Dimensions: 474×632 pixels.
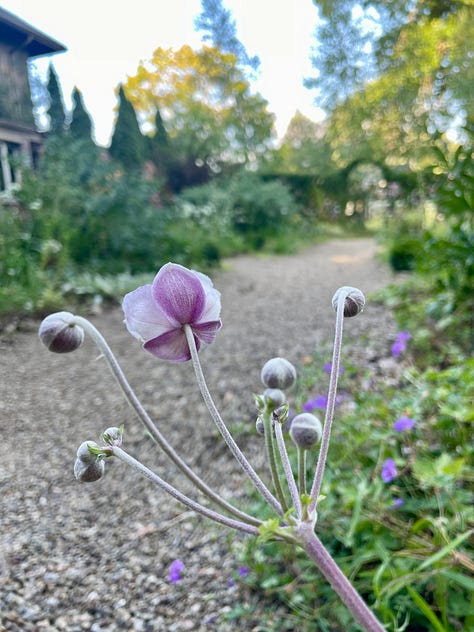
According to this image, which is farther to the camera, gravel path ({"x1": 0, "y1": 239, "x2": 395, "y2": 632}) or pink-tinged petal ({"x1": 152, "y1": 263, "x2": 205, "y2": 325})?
gravel path ({"x1": 0, "y1": 239, "x2": 395, "y2": 632})

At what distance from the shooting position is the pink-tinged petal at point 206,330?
0.26 m

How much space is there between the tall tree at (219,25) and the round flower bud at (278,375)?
68 centimetres

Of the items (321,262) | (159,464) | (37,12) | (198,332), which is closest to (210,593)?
(159,464)

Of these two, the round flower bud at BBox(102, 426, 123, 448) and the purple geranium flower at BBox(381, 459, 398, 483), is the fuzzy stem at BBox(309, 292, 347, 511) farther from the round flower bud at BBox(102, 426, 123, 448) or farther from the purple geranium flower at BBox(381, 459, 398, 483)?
the purple geranium flower at BBox(381, 459, 398, 483)

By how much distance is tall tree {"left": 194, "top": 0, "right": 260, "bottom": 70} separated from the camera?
78 centimetres

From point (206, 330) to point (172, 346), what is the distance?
0.02 metres

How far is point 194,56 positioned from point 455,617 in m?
1.05

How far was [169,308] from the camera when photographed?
0.25 m

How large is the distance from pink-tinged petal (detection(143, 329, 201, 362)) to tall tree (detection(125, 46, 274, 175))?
2.78 feet

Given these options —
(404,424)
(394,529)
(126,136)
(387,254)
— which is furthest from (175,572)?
(387,254)

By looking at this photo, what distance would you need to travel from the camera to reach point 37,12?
2.14 ft

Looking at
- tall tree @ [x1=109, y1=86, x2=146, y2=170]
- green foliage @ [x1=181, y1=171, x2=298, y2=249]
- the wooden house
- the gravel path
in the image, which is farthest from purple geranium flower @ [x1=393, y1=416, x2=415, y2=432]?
green foliage @ [x1=181, y1=171, x2=298, y2=249]

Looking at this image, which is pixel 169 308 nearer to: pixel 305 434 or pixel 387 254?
pixel 305 434

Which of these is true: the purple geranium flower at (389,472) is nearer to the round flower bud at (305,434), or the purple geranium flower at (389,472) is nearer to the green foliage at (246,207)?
the round flower bud at (305,434)
